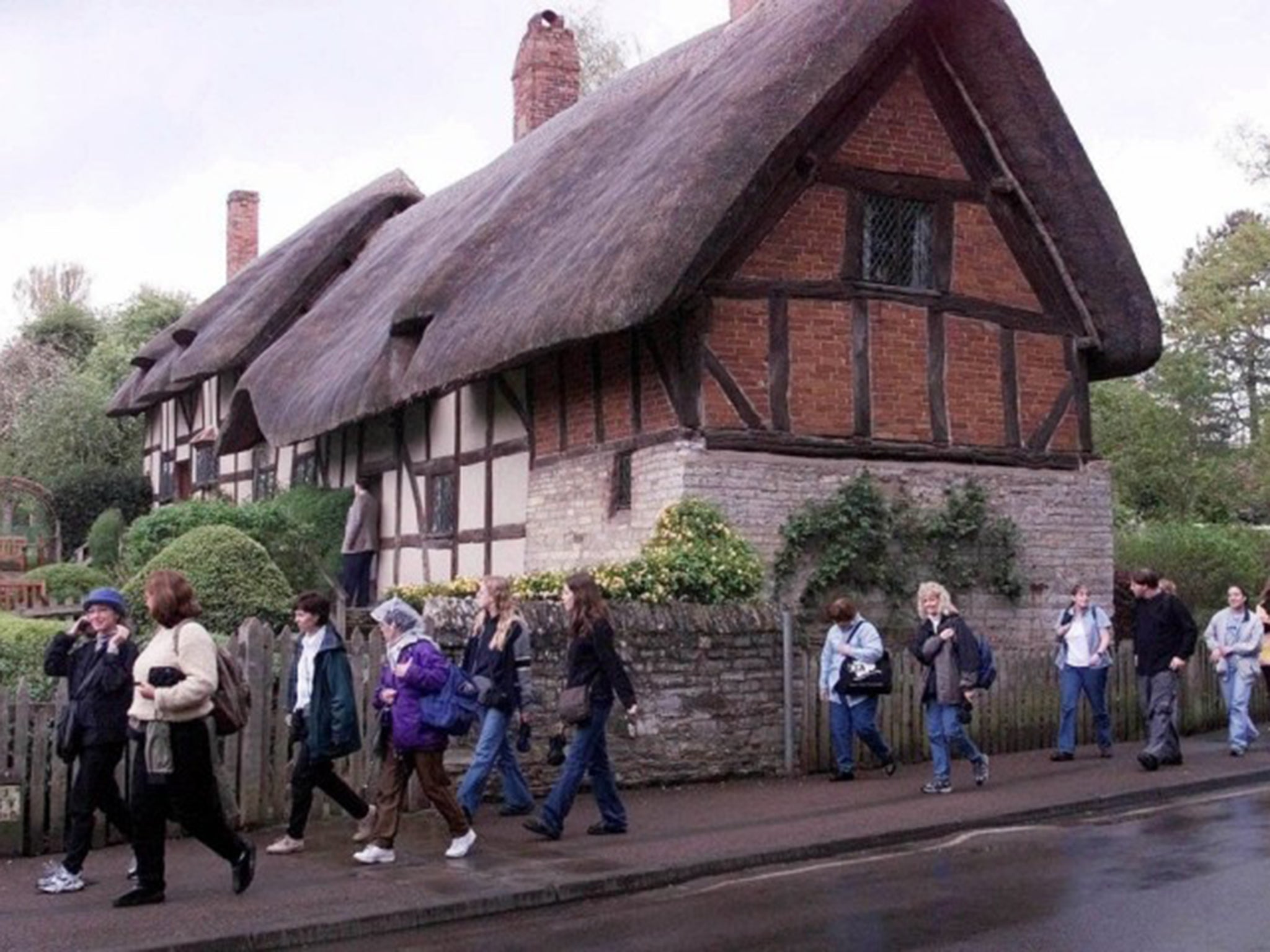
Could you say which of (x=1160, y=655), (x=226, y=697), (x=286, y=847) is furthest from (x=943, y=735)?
(x=226, y=697)

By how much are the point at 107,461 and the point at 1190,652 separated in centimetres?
3231

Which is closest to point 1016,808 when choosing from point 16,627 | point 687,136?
point 687,136

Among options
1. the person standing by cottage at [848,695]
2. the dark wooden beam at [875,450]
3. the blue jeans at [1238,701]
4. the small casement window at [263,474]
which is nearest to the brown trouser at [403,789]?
the person standing by cottage at [848,695]

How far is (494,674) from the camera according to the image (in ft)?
35.3

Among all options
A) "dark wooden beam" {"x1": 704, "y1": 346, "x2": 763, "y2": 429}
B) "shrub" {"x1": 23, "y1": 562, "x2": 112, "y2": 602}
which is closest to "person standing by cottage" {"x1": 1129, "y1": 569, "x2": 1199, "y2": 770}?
"dark wooden beam" {"x1": 704, "y1": 346, "x2": 763, "y2": 429}

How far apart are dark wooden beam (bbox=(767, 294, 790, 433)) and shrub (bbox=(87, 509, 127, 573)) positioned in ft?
55.4

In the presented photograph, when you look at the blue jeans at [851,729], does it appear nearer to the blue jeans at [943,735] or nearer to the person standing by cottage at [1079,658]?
the blue jeans at [943,735]

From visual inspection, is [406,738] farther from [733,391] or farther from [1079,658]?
[1079,658]

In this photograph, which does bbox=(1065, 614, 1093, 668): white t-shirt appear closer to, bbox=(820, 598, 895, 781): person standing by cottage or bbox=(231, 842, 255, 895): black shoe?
bbox=(820, 598, 895, 781): person standing by cottage

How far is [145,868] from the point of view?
842 cm

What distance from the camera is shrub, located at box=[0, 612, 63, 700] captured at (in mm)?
12078

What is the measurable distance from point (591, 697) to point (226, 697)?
2.71m

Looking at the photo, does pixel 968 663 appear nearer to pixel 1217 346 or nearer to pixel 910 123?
pixel 910 123

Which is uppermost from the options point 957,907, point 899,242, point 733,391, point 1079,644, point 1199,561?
point 899,242
